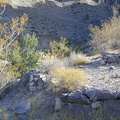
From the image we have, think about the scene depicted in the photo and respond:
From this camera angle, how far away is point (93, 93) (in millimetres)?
8164

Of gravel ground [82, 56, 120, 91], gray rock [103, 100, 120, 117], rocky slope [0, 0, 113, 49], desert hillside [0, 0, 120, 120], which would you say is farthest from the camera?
rocky slope [0, 0, 113, 49]

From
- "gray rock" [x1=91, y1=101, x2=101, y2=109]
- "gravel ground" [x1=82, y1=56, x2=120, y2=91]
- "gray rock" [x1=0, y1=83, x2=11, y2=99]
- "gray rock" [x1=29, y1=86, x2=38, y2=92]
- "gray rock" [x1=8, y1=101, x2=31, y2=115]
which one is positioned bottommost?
"gray rock" [x1=0, y1=83, x2=11, y2=99]

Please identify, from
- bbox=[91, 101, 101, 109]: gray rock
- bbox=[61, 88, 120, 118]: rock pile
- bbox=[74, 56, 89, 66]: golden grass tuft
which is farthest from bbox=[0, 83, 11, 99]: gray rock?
bbox=[91, 101, 101, 109]: gray rock

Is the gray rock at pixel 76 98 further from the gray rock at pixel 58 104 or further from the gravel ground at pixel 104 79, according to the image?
the gravel ground at pixel 104 79

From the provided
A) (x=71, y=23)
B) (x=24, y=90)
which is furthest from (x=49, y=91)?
(x=71, y=23)

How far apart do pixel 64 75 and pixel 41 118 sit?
4.59ft

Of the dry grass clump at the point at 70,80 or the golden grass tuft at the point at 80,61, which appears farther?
the golden grass tuft at the point at 80,61

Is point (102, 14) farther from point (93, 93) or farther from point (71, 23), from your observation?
point (93, 93)

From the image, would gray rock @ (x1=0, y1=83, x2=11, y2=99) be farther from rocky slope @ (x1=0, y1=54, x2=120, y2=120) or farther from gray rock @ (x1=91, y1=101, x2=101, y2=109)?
gray rock @ (x1=91, y1=101, x2=101, y2=109)

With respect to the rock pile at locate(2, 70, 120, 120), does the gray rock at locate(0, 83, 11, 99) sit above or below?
below

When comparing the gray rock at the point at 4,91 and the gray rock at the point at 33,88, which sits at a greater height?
the gray rock at the point at 33,88

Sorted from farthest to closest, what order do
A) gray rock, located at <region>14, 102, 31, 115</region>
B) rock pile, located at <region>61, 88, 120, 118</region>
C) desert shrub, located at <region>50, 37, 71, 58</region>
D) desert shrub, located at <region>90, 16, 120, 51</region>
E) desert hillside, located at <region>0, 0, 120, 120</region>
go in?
desert shrub, located at <region>90, 16, 120, 51</region> < desert shrub, located at <region>50, 37, 71, 58</region> < gray rock, located at <region>14, 102, 31, 115</region> < desert hillside, located at <region>0, 0, 120, 120</region> < rock pile, located at <region>61, 88, 120, 118</region>

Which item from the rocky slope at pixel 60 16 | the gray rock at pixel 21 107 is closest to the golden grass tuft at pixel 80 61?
the gray rock at pixel 21 107

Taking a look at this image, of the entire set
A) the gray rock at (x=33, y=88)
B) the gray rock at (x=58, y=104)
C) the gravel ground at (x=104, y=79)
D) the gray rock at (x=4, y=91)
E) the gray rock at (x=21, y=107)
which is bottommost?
the gray rock at (x=4, y=91)
